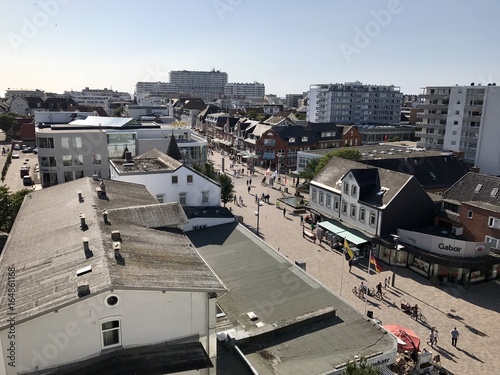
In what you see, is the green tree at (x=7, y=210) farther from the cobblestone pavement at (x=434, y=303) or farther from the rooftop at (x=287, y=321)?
the cobblestone pavement at (x=434, y=303)

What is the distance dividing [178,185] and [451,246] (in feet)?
74.7

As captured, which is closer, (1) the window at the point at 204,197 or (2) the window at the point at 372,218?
(2) the window at the point at 372,218

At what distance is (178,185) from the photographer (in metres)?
35.8

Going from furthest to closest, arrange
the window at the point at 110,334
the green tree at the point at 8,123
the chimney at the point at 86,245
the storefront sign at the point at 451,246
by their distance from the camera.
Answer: the green tree at the point at 8,123
the storefront sign at the point at 451,246
the chimney at the point at 86,245
the window at the point at 110,334

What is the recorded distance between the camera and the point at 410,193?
115 ft

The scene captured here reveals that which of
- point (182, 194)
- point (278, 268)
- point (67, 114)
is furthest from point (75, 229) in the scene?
point (67, 114)

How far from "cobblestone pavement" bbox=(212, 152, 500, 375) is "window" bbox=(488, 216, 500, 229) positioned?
14.2 feet

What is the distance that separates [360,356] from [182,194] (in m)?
23.3

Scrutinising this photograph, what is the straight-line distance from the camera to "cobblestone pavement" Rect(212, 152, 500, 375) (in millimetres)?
22234

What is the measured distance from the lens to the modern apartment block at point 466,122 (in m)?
66.7

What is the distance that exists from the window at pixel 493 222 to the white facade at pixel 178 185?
2284cm

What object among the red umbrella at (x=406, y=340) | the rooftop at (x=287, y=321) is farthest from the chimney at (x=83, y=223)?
the red umbrella at (x=406, y=340)

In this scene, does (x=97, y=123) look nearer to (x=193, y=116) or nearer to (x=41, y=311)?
(x=41, y=311)

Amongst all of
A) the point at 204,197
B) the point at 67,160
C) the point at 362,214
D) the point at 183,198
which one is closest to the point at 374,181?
the point at 362,214
